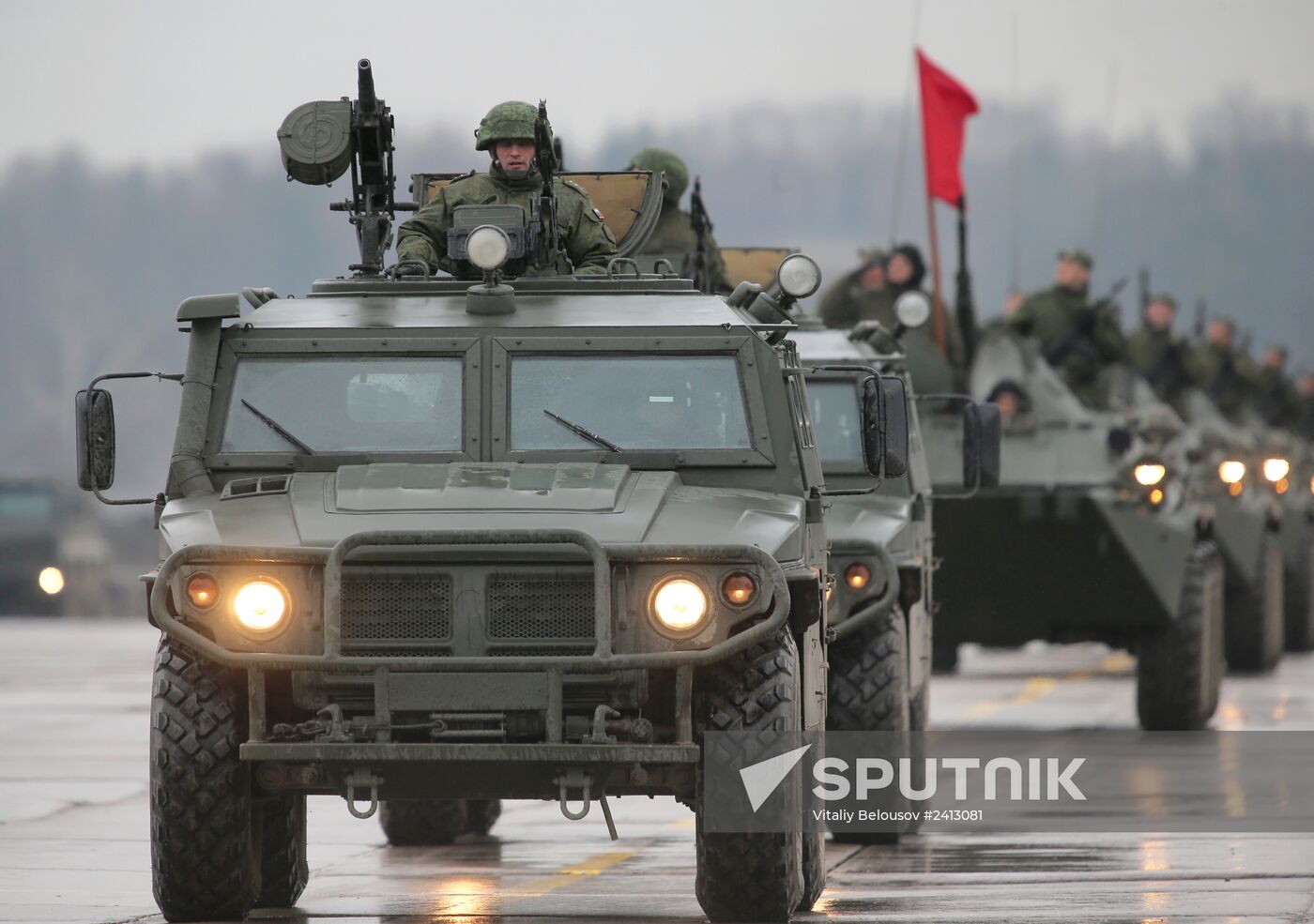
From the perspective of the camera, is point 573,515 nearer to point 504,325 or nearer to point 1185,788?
point 504,325

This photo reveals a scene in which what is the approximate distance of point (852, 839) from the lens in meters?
11.8

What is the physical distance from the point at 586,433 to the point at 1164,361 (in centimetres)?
1697

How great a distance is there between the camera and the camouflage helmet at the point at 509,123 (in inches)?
445

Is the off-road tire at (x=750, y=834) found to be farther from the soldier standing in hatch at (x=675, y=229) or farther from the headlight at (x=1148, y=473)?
the headlight at (x=1148, y=473)

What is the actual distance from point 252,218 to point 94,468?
204 feet

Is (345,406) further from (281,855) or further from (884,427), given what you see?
(884,427)

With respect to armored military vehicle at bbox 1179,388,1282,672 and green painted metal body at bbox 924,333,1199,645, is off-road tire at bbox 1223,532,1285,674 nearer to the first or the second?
armored military vehicle at bbox 1179,388,1282,672

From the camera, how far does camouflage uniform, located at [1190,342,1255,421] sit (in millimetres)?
29688

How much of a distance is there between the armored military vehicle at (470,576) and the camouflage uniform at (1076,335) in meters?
9.66

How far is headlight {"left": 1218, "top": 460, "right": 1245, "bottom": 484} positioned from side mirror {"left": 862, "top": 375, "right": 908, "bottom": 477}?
35.6 feet

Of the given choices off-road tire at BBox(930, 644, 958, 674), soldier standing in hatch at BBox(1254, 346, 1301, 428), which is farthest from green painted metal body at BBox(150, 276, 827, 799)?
soldier standing in hatch at BBox(1254, 346, 1301, 428)

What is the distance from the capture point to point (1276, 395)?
33.3 m

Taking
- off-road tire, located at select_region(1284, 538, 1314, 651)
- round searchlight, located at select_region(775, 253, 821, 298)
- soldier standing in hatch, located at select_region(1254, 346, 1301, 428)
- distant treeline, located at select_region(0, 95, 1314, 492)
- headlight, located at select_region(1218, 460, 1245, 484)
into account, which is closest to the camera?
round searchlight, located at select_region(775, 253, 821, 298)

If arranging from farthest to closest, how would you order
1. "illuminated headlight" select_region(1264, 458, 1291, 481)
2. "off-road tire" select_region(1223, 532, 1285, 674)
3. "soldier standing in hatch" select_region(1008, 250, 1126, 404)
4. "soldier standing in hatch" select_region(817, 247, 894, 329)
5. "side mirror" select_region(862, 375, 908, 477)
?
"illuminated headlight" select_region(1264, 458, 1291, 481) → "off-road tire" select_region(1223, 532, 1285, 674) → "soldier standing in hatch" select_region(1008, 250, 1126, 404) → "soldier standing in hatch" select_region(817, 247, 894, 329) → "side mirror" select_region(862, 375, 908, 477)
